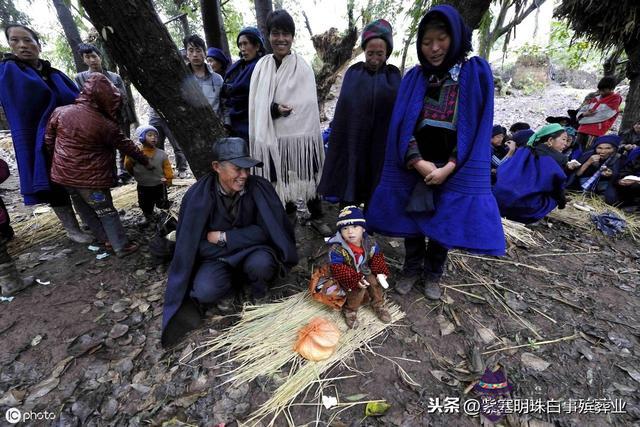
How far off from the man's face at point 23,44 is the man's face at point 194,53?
53.7 inches

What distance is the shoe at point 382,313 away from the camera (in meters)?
2.17

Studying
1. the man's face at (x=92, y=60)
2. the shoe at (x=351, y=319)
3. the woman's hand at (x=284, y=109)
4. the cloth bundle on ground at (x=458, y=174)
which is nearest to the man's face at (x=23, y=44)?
the man's face at (x=92, y=60)

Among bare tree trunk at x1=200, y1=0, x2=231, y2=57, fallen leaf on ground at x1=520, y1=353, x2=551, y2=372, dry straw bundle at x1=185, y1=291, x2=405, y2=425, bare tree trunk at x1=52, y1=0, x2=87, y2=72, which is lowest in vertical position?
fallen leaf on ground at x1=520, y1=353, x2=551, y2=372

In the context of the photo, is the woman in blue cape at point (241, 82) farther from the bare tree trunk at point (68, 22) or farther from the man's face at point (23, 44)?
the bare tree trunk at point (68, 22)

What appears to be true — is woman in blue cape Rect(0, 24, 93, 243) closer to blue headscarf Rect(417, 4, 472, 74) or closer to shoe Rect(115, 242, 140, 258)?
shoe Rect(115, 242, 140, 258)

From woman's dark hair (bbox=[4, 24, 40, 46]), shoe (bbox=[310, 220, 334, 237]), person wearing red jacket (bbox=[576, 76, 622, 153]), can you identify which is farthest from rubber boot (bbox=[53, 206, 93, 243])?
person wearing red jacket (bbox=[576, 76, 622, 153])

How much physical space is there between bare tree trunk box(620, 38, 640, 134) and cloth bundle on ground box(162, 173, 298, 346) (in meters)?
7.28

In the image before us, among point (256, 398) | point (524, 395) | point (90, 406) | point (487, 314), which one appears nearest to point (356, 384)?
point (256, 398)

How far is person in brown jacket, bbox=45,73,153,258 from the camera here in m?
2.43

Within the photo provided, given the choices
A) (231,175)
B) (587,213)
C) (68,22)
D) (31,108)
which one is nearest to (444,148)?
(231,175)

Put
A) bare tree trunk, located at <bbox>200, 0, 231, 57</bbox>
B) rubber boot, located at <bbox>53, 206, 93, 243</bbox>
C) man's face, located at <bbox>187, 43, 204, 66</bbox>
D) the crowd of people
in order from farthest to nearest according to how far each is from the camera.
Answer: bare tree trunk, located at <bbox>200, 0, 231, 57</bbox> < man's face, located at <bbox>187, 43, 204, 66</bbox> < rubber boot, located at <bbox>53, 206, 93, 243</bbox> < the crowd of people

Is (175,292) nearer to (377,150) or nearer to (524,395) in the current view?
(377,150)

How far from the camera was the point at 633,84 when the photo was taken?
5.61 metres

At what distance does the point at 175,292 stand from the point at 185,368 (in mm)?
514
